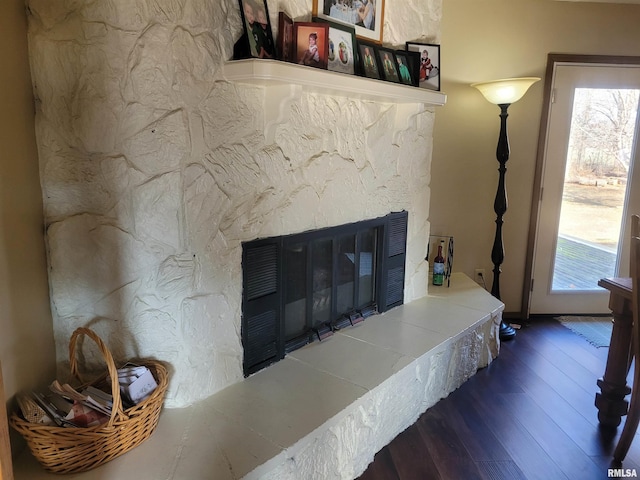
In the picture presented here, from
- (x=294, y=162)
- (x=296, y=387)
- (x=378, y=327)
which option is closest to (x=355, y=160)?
(x=294, y=162)

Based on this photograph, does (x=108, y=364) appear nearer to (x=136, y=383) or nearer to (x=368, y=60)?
(x=136, y=383)

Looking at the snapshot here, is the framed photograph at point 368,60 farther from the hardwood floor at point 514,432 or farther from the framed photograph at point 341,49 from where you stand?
the hardwood floor at point 514,432

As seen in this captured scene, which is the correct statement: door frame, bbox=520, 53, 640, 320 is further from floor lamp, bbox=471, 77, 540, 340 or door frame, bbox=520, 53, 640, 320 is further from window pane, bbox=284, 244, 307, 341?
window pane, bbox=284, 244, 307, 341

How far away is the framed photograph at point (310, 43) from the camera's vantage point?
1.86 metres

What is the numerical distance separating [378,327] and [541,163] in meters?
1.84

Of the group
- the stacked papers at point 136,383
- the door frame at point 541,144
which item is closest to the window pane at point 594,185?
the door frame at point 541,144

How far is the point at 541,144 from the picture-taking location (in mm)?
3344

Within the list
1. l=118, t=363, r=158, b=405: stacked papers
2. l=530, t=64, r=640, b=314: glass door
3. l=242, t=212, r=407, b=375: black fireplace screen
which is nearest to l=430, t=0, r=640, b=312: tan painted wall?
l=530, t=64, r=640, b=314: glass door

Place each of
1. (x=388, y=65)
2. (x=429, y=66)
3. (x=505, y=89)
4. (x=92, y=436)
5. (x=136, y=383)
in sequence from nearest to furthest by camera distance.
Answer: (x=92, y=436) < (x=136, y=383) < (x=388, y=65) < (x=429, y=66) < (x=505, y=89)

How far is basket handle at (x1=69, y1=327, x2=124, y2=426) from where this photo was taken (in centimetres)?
136

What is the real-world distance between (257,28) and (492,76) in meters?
2.14

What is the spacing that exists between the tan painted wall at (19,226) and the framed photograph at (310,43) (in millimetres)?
926

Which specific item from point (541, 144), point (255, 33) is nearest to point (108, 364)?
point (255, 33)

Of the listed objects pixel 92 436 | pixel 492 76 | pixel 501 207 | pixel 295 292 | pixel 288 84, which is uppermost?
pixel 492 76
